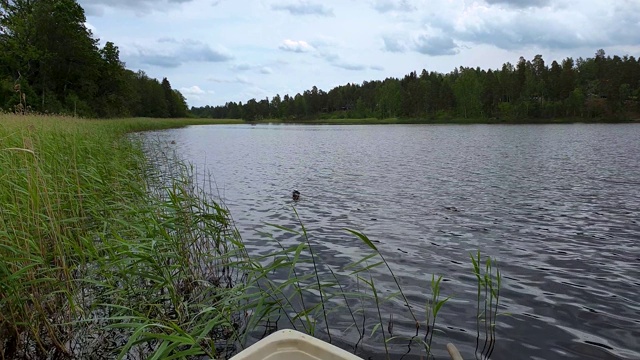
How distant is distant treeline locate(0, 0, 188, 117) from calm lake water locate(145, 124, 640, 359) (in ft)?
121

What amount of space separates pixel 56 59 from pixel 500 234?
55.0 meters

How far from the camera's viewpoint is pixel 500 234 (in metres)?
9.24

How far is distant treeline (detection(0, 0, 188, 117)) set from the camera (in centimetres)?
4594

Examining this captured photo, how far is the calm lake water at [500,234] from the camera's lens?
5.16 meters

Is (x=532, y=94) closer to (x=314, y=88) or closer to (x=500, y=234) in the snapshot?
(x=314, y=88)

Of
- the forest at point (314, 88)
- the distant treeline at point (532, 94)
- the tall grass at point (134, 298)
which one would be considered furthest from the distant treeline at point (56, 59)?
the distant treeline at point (532, 94)

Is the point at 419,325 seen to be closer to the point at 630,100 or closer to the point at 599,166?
the point at 599,166

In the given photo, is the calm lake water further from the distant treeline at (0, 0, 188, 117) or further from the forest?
the distant treeline at (0, 0, 188, 117)

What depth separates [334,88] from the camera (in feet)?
637

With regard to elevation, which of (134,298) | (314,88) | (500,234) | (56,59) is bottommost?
(500,234)

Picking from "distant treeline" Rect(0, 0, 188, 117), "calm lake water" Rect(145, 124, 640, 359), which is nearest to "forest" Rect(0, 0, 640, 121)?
"distant treeline" Rect(0, 0, 188, 117)

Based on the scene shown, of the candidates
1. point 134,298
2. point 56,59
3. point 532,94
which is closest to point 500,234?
point 134,298

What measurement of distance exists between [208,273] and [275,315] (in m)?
1.58

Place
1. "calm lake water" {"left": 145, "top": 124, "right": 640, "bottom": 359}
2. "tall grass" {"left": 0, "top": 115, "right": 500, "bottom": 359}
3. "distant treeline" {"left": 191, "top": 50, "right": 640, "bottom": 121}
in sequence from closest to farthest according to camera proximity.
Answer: "tall grass" {"left": 0, "top": 115, "right": 500, "bottom": 359} < "calm lake water" {"left": 145, "top": 124, "right": 640, "bottom": 359} < "distant treeline" {"left": 191, "top": 50, "right": 640, "bottom": 121}
